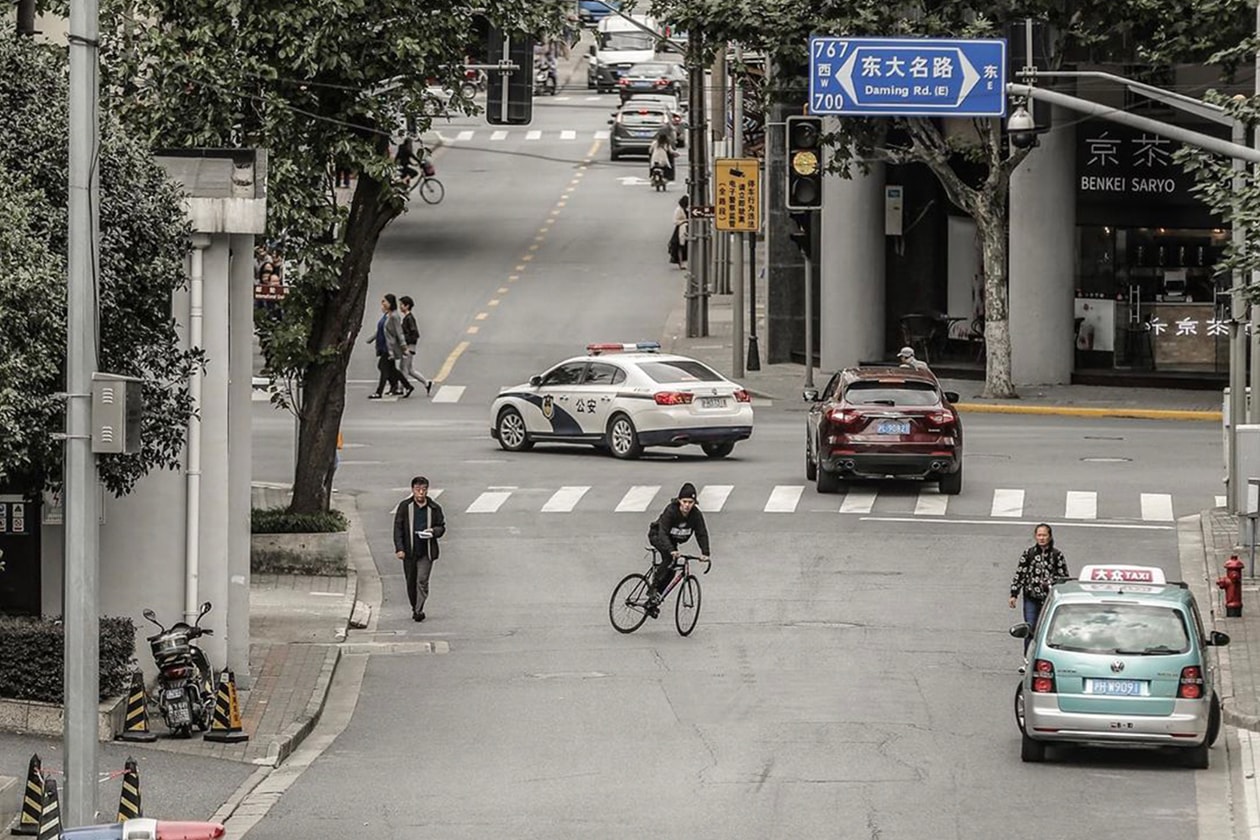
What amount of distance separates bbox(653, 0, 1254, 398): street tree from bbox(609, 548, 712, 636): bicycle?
17487 mm

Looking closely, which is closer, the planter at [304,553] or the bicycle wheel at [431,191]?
the planter at [304,553]

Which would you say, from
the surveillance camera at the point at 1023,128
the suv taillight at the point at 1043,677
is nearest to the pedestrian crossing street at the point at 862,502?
the surveillance camera at the point at 1023,128

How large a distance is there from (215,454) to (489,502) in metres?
11.1

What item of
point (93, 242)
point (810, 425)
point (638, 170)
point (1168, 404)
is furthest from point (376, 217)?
point (638, 170)

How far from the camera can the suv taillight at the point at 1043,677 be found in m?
19.5

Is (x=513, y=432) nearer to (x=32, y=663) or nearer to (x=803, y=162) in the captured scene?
(x=803, y=162)

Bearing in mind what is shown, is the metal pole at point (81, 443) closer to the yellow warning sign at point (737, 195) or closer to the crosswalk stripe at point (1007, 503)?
the crosswalk stripe at point (1007, 503)

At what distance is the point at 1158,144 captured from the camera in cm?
4569

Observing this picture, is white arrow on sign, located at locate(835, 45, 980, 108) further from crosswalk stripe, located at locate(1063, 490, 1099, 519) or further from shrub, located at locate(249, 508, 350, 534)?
shrub, located at locate(249, 508, 350, 534)

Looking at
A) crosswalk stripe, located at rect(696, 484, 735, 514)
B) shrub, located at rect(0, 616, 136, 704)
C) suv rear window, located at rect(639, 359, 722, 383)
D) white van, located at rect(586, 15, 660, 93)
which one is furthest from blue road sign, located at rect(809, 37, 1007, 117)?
white van, located at rect(586, 15, 660, 93)

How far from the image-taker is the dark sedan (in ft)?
290

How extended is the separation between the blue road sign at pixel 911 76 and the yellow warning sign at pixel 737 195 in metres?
11.6

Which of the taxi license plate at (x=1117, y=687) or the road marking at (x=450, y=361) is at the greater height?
the road marking at (x=450, y=361)

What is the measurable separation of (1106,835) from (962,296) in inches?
1288
